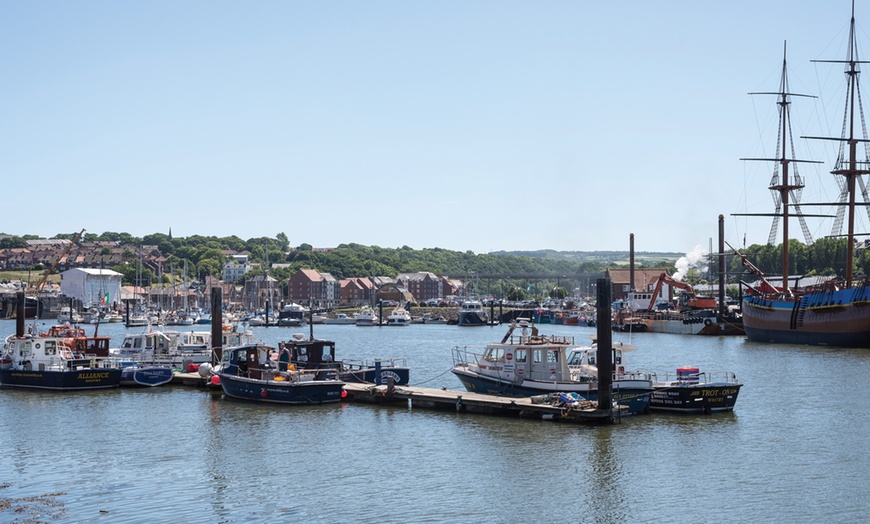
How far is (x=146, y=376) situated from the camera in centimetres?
5369

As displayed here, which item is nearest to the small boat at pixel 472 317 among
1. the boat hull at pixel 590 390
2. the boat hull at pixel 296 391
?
the boat hull at pixel 296 391

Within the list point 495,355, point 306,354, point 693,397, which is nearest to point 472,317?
point 306,354

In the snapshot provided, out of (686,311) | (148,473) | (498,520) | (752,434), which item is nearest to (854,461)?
(752,434)

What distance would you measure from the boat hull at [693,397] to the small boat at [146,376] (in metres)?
27.4

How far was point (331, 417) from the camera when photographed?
141 ft

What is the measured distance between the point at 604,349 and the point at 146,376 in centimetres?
2789

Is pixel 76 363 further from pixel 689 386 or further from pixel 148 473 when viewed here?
pixel 689 386

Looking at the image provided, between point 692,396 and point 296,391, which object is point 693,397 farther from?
point 296,391

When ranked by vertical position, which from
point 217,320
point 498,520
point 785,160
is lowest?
point 498,520

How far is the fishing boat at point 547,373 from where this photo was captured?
1652 inches

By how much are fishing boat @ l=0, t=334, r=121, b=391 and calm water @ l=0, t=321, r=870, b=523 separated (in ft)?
7.12

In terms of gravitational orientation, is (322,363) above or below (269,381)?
above

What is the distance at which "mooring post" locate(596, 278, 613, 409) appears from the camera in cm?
3819

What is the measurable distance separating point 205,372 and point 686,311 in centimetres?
10537
